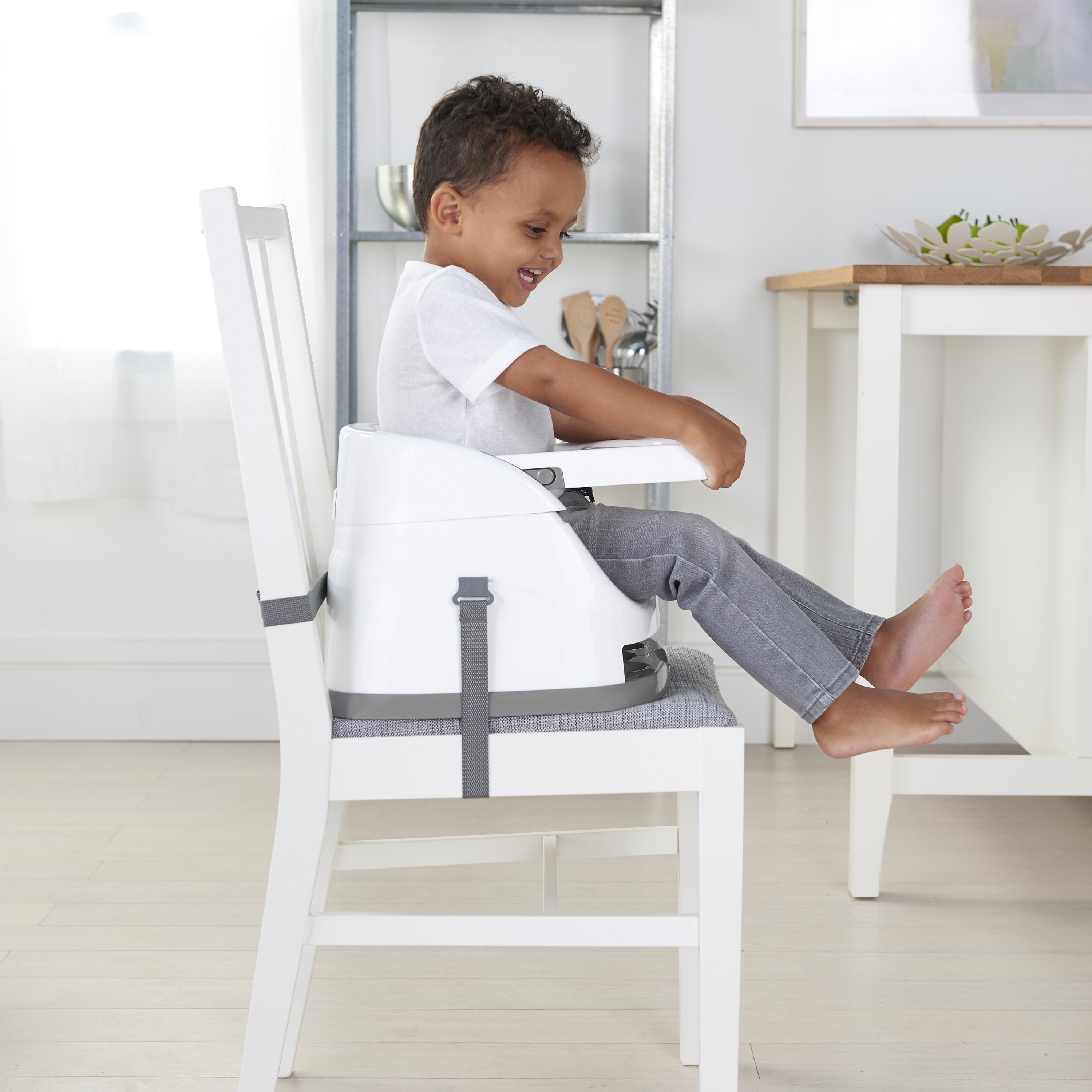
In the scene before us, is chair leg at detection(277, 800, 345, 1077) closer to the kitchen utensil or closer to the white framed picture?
the kitchen utensil

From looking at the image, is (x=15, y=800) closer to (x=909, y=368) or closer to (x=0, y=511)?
(x=0, y=511)

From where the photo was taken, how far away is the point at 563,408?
914mm

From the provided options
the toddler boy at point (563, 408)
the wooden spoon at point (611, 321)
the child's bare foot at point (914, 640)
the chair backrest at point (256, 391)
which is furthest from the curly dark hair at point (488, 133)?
the wooden spoon at point (611, 321)

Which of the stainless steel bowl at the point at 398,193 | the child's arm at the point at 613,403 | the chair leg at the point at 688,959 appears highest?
the stainless steel bowl at the point at 398,193

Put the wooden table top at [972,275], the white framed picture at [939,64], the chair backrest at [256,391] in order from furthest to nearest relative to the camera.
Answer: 1. the white framed picture at [939,64]
2. the wooden table top at [972,275]
3. the chair backrest at [256,391]

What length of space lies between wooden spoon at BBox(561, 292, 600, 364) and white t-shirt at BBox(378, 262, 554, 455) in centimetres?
90

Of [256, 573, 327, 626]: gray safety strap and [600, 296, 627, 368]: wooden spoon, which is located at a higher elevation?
[600, 296, 627, 368]: wooden spoon

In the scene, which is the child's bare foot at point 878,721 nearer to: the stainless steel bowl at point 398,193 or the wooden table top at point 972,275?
the wooden table top at point 972,275

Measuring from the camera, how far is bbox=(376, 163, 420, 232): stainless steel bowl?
187cm

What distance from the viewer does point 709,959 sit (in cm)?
85

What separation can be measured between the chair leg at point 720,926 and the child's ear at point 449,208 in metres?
0.51

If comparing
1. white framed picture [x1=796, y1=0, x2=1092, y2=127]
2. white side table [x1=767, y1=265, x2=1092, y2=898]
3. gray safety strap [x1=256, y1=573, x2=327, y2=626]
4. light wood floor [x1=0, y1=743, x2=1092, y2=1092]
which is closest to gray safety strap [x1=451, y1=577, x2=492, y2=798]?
gray safety strap [x1=256, y1=573, x2=327, y2=626]

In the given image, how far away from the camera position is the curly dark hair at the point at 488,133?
3.28 ft

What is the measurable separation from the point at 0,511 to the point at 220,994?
4.04 ft
